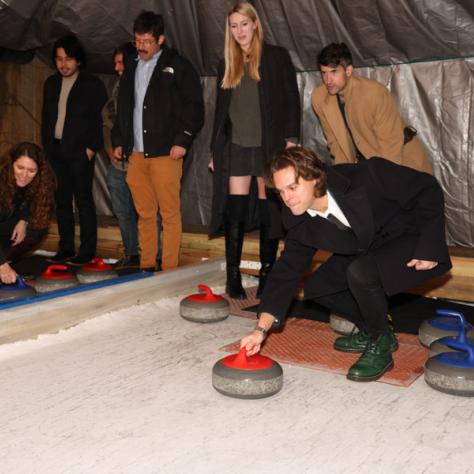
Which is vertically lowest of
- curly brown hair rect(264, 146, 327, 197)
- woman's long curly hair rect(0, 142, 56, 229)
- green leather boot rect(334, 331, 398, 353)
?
green leather boot rect(334, 331, 398, 353)

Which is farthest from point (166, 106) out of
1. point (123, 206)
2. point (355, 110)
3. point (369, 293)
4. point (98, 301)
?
point (369, 293)

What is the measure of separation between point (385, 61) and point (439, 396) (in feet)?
8.45

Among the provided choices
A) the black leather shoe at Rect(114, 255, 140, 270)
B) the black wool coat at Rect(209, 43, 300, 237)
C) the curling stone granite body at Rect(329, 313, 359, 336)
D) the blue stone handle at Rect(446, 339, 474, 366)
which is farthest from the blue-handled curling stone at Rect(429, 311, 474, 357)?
the black leather shoe at Rect(114, 255, 140, 270)

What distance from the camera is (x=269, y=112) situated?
141 inches

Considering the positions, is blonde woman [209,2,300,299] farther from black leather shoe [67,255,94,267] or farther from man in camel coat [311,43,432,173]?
black leather shoe [67,255,94,267]

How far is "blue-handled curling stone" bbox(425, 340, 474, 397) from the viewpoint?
93.4 inches

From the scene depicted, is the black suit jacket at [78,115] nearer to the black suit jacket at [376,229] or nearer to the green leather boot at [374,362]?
the black suit jacket at [376,229]

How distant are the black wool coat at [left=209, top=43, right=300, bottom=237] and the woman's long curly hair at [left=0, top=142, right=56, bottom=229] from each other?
85 centimetres

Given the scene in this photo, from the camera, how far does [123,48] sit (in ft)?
14.2

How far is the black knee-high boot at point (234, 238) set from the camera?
12.2ft

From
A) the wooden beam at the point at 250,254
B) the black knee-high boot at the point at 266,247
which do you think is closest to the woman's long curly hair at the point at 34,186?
the black knee-high boot at the point at 266,247

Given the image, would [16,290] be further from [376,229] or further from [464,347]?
[464,347]

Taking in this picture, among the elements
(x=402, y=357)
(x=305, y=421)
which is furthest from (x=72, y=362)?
(x=402, y=357)

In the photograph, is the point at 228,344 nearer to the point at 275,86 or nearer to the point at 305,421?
the point at 305,421
